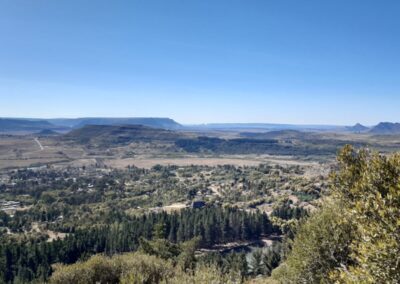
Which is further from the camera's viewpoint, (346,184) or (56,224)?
(56,224)

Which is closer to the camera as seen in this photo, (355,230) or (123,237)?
(355,230)

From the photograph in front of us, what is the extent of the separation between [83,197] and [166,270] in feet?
442

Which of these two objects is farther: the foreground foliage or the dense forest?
the dense forest

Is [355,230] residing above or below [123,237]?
above

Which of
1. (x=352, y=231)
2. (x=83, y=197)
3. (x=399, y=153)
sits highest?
(x=399, y=153)

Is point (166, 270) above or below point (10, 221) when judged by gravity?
above

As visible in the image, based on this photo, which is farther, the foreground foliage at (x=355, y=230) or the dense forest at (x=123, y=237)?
the dense forest at (x=123, y=237)

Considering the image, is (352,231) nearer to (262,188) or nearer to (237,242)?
(237,242)

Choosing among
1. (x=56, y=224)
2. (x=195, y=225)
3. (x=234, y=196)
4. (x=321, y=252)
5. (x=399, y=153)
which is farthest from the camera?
(x=234, y=196)

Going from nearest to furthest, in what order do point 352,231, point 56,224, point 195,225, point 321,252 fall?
point 352,231 < point 321,252 < point 195,225 < point 56,224

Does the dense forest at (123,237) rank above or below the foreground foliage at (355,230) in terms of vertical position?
below

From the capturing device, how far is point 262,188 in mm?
157500

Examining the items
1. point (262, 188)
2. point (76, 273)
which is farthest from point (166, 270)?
point (262, 188)

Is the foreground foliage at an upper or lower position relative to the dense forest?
upper
